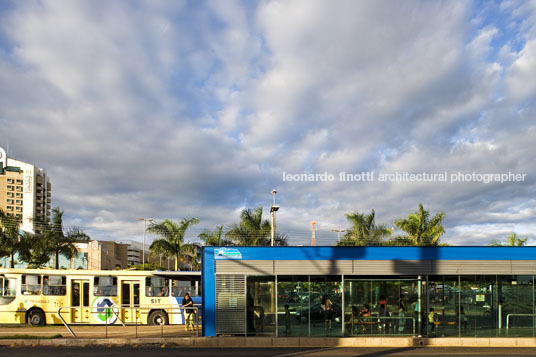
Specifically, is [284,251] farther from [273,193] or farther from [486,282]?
[273,193]

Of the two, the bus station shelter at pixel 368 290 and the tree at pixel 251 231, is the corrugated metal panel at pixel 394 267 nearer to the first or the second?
the bus station shelter at pixel 368 290

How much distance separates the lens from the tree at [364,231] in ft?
126

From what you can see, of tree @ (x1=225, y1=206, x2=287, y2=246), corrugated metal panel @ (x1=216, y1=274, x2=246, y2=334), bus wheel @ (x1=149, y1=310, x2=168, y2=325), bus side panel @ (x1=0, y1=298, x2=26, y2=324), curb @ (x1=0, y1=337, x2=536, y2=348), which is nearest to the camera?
curb @ (x1=0, y1=337, x2=536, y2=348)

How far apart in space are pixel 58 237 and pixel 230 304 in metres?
28.3

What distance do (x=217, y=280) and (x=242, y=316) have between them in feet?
5.17

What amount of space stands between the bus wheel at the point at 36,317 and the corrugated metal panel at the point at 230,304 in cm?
921

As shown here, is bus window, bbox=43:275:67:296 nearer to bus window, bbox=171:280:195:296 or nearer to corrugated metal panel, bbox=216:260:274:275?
bus window, bbox=171:280:195:296

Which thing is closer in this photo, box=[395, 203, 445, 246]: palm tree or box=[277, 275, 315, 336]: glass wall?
box=[277, 275, 315, 336]: glass wall

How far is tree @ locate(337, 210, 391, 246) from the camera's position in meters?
38.4

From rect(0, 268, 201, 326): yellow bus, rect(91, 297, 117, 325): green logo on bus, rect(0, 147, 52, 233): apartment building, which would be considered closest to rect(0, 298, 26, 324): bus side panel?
rect(0, 268, 201, 326): yellow bus

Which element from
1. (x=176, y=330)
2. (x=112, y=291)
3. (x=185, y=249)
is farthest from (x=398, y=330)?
(x=185, y=249)

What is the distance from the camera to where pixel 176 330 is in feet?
64.4

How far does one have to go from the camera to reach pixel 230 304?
17438 mm

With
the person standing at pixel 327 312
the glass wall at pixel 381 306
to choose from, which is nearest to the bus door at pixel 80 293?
the person standing at pixel 327 312
